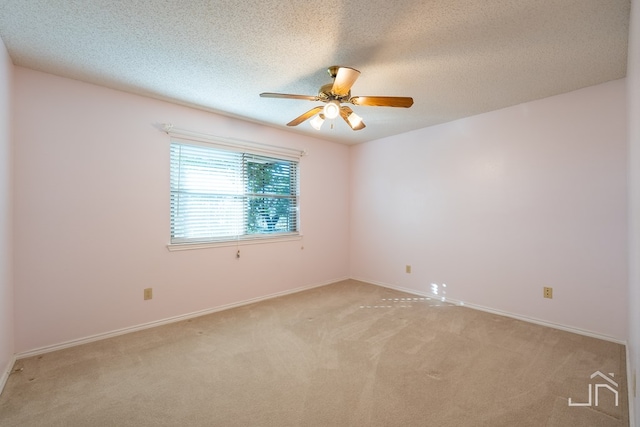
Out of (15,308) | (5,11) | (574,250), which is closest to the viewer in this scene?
(5,11)

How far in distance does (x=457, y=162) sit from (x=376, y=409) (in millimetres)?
2990

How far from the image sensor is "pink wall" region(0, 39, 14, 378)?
189 cm

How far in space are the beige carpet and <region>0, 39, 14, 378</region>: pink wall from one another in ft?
0.86

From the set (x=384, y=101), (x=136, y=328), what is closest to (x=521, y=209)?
(x=384, y=101)

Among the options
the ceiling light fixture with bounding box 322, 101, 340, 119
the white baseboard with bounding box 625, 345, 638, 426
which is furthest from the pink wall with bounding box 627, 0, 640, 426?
the ceiling light fixture with bounding box 322, 101, 340, 119

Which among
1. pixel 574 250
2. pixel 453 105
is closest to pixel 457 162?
pixel 453 105

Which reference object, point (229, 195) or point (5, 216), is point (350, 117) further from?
point (5, 216)

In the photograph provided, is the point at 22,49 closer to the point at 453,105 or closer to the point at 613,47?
the point at 453,105

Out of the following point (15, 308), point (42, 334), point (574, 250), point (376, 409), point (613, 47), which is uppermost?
point (613, 47)

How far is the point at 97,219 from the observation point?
2537 mm

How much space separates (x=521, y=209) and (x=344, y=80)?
2.47 metres

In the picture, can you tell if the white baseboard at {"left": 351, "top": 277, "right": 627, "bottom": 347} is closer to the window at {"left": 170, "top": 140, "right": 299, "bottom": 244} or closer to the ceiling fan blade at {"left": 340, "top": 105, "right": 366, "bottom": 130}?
the window at {"left": 170, "top": 140, "right": 299, "bottom": 244}

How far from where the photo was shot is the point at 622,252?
246 centimetres

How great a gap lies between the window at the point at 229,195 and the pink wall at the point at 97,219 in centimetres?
16
